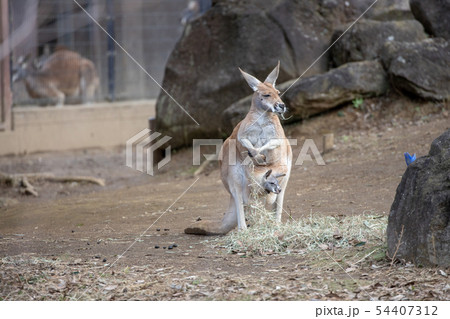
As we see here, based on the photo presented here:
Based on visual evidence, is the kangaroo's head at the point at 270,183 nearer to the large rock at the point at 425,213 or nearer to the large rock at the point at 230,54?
the large rock at the point at 425,213

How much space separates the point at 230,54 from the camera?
494 inches

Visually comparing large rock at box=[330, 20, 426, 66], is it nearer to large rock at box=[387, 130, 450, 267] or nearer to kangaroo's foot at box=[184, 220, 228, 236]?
kangaroo's foot at box=[184, 220, 228, 236]

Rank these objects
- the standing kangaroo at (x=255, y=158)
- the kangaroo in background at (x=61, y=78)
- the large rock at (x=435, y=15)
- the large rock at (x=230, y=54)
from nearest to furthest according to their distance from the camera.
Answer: the standing kangaroo at (x=255, y=158) → the large rock at (x=435, y=15) → the large rock at (x=230, y=54) → the kangaroo in background at (x=61, y=78)

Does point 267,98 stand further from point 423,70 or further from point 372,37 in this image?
point 372,37

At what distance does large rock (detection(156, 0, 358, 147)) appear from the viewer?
40.0 ft

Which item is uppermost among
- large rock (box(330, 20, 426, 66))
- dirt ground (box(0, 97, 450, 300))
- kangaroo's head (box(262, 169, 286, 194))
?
large rock (box(330, 20, 426, 66))

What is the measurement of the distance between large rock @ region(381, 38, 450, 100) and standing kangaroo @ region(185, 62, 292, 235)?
481cm

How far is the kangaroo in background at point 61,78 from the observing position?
15609mm

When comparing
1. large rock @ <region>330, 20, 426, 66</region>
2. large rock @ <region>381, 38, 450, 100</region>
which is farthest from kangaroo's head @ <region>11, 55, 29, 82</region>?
large rock @ <region>381, 38, 450, 100</region>

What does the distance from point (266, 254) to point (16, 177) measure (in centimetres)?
712

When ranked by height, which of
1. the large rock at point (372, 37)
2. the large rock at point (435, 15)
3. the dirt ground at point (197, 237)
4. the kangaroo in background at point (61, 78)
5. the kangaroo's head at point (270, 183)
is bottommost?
the dirt ground at point (197, 237)

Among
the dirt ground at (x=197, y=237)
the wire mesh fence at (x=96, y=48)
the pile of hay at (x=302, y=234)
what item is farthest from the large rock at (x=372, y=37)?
the pile of hay at (x=302, y=234)

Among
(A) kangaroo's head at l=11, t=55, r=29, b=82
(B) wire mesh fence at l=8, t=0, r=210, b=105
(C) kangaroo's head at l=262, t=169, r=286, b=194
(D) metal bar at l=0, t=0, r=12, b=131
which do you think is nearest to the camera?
(C) kangaroo's head at l=262, t=169, r=286, b=194

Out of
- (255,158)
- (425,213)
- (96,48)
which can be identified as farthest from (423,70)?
(96,48)
